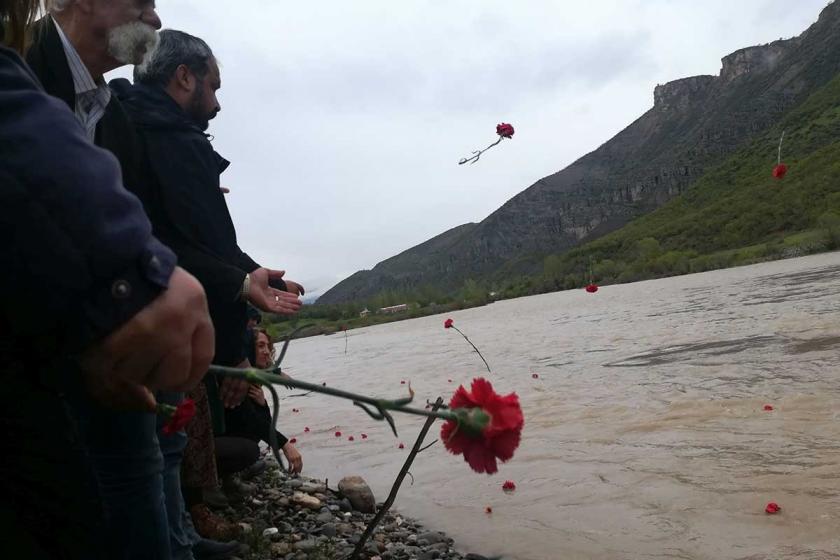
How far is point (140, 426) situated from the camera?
150 cm

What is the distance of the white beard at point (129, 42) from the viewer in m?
1.76

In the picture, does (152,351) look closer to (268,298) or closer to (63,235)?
(63,235)

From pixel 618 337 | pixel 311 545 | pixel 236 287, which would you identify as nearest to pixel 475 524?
pixel 311 545

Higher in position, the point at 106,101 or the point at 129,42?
the point at 129,42

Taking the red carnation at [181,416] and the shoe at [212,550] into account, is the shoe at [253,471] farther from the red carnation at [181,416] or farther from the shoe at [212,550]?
the red carnation at [181,416]

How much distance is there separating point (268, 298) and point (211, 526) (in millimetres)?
1611

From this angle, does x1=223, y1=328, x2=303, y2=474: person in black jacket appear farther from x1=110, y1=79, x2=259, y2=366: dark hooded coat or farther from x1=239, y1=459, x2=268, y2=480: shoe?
x1=110, y1=79, x2=259, y2=366: dark hooded coat

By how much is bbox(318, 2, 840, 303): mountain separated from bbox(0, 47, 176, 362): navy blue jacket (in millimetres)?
112710

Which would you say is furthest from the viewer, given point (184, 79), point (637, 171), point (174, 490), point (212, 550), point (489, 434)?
point (637, 171)

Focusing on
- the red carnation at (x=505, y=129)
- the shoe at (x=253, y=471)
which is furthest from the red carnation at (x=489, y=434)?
the shoe at (x=253, y=471)

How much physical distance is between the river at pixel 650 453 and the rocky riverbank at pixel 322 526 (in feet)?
0.86

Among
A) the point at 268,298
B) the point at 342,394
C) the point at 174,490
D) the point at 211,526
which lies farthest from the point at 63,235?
the point at 211,526

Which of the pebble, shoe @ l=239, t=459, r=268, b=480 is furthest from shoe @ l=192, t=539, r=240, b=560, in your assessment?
shoe @ l=239, t=459, r=268, b=480

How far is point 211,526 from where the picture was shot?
10.6ft
